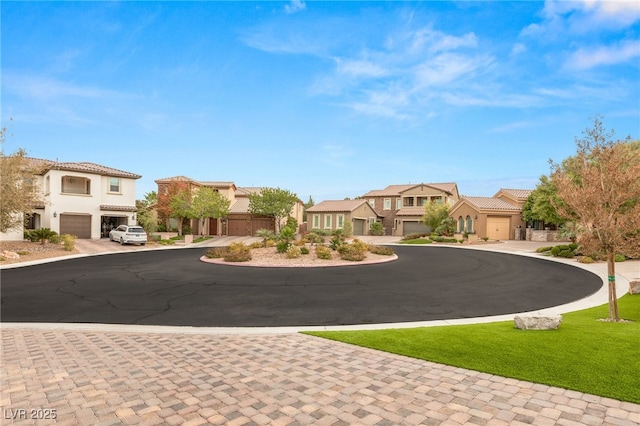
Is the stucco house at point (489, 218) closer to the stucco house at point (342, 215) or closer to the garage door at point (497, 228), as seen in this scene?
the garage door at point (497, 228)

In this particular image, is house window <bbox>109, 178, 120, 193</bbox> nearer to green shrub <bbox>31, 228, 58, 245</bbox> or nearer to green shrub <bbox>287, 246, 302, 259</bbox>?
→ green shrub <bbox>31, 228, 58, 245</bbox>

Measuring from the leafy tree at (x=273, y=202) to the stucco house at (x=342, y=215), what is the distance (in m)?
8.14

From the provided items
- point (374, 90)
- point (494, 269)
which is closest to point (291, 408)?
point (494, 269)

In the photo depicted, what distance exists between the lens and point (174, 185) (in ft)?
137

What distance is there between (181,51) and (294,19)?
703 cm

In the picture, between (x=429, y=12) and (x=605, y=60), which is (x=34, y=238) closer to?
(x=429, y=12)

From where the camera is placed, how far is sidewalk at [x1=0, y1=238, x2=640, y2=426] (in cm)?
389

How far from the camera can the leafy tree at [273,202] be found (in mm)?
43188

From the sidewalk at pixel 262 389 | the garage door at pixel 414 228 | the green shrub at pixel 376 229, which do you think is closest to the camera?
the sidewalk at pixel 262 389

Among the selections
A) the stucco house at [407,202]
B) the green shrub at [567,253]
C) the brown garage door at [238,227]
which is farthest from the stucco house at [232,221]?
the green shrub at [567,253]

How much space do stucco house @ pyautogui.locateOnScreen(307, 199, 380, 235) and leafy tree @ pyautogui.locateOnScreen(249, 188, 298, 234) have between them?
26.7ft

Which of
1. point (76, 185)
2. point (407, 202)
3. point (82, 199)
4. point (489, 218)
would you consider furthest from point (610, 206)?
point (407, 202)

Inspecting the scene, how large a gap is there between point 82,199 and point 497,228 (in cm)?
4504

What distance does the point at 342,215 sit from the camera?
168 feet
